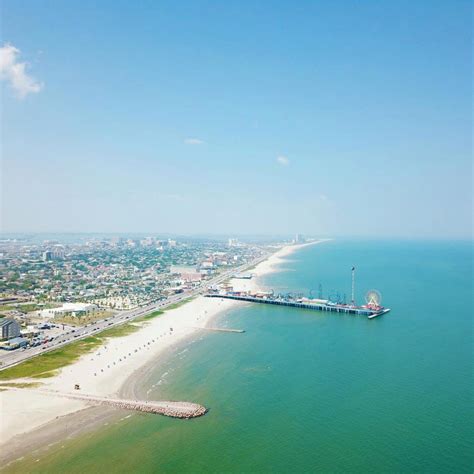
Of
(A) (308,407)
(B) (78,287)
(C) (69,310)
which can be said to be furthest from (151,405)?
(B) (78,287)

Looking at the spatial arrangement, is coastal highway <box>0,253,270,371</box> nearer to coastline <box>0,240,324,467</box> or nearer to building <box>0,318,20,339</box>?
building <box>0,318,20,339</box>

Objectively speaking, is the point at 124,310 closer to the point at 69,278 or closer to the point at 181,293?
the point at 181,293

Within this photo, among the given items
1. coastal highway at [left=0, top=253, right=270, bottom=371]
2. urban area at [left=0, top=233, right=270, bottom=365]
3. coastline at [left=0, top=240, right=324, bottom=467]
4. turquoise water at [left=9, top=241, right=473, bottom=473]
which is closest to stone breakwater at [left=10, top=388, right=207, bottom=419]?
coastline at [left=0, top=240, right=324, bottom=467]

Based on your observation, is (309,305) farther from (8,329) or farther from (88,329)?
(8,329)

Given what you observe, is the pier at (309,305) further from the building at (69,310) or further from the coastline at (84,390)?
the building at (69,310)

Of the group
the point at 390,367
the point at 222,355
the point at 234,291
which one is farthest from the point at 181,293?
the point at 390,367

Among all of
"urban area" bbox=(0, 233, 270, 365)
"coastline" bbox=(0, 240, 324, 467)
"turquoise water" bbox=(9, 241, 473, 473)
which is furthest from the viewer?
"urban area" bbox=(0, 233, 270, 365)
